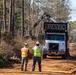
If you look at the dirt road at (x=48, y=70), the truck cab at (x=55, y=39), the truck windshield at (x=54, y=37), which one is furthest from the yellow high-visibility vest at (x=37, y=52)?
the truck windshield at (x=54, y=37)

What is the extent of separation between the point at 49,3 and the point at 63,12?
6.58m

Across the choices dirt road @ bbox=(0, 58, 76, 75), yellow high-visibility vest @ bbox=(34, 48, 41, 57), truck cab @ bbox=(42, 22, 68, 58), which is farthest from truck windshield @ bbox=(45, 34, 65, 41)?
yellow high-visibility vest @ bbox=(34, 48, 41, 57)

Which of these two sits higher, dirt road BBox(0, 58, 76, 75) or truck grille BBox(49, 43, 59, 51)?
truck grille BBox(49, 43, 59, 51)

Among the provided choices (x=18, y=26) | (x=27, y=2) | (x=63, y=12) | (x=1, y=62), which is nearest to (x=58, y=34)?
(x=1, y=62)

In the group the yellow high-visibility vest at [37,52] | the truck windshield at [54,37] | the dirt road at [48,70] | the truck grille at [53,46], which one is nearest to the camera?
the dirt road at [48,70]

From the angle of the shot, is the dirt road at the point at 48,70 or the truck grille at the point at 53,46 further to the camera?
the truck grille at the point at 53,46

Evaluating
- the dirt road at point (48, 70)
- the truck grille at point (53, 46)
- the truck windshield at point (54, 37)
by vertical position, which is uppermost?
the truck windshield at point (54, 37)

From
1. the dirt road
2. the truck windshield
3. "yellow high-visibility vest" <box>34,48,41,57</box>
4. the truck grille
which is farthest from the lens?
the truck windshield

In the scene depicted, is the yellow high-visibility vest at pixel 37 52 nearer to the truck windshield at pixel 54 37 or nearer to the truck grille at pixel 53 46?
the truck grille at pixel 53 46

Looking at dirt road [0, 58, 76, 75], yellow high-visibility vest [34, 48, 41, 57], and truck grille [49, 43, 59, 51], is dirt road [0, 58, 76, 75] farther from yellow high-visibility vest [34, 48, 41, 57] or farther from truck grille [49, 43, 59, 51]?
truck grille [49, 43, 59, 51]

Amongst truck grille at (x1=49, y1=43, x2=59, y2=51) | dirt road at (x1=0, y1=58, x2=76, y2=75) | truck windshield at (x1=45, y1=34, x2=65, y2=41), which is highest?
truck windshield at (x1=45, y1=34, x2=65, y2=41)

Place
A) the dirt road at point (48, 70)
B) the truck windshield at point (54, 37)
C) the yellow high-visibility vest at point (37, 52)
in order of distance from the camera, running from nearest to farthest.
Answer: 1. the dirt road at point (48, 70)
2. the yellow high-visibility vest at point (37, 52)
3. the truck windshield at point (54, 37)

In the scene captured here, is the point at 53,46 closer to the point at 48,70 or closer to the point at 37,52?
the point at 48,70

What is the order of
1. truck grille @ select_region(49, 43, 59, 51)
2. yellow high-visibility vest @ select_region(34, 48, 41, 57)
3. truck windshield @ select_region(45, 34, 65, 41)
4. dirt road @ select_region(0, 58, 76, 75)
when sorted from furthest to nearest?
truck windshield @ select_region(45, 34, 65, 41)
truck grille @ select_region(49, 43, 59, 51)
yellow high-visibility vest @ select_region(34, 48, 41, 57)
dirt road @ select_region(0, 58, 76, 75)
